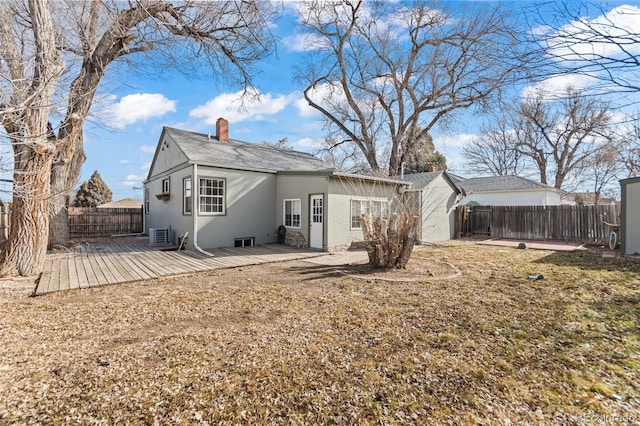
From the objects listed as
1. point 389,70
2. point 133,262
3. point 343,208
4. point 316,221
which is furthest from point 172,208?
point 389,70

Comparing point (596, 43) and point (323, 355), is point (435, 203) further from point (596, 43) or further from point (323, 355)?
point (323, 355)

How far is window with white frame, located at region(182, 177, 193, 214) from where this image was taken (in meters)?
10.4

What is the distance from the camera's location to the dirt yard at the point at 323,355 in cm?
225

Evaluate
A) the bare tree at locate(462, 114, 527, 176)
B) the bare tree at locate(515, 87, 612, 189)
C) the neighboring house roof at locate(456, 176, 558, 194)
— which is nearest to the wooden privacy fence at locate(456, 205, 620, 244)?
the neighboring house roof at locate(456, 176, 558, 194)

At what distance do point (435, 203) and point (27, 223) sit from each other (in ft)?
44.7

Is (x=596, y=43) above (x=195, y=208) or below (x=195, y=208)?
above

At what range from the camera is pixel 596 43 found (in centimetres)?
256

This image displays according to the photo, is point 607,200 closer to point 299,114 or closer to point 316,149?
point 316,149

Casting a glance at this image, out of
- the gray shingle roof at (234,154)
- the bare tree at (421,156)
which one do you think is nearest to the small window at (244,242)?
the gray shingle roof at (234,154)

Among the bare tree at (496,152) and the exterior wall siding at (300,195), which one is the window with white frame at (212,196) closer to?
the exterior wall siding at (300,195)

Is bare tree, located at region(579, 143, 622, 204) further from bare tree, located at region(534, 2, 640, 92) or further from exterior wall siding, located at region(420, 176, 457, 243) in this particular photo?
bare tree, located at region(534, 2, 640, 92)

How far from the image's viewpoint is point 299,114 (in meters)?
21.7

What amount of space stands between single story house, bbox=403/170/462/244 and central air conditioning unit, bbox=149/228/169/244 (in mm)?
9870

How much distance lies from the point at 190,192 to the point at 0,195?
233 inches
